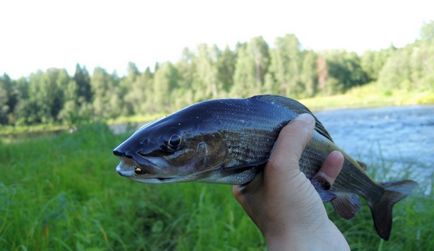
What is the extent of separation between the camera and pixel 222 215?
157 inches

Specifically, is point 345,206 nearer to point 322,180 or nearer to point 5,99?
point 322,180

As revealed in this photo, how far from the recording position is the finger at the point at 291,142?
1.65 metres

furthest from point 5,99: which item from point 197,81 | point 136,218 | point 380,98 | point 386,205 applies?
point 386,205

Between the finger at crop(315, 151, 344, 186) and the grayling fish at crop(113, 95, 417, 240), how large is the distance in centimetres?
2

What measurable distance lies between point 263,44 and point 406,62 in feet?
90.0

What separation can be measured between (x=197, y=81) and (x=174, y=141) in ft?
185

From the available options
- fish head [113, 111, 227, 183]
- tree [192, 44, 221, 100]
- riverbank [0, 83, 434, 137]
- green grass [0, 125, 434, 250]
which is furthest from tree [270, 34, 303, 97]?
fish head [113, 111, 227, 183]

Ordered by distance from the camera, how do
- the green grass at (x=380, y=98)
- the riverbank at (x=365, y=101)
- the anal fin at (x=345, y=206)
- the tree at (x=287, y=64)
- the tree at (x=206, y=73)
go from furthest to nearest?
1. the tree at (x=206, y=73)
2. the tree at (x=287, y=64)
3. the riverbank at (x=365, y=101)
4. the green grass at (x=380, y=98)
5. the anal fin at (x=345, y=206)

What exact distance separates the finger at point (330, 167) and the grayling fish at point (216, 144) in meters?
0.02

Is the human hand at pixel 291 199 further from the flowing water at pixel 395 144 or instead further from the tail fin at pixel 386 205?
the flowing water at pixel 395 144

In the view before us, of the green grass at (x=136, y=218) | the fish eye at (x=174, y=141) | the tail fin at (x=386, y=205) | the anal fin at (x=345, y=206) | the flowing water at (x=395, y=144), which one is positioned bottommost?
the flowing water at (x=395, y=144)

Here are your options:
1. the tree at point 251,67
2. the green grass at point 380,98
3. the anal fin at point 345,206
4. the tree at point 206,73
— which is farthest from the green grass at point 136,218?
the tree at point 206,73

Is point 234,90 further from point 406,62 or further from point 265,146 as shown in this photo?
point 265,146

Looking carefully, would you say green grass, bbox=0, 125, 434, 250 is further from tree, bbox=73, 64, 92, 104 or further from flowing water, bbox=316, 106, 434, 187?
tree, bbox=73, 64, 92, 104
